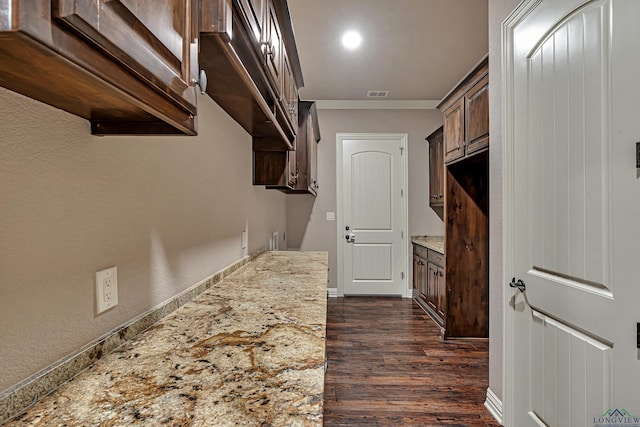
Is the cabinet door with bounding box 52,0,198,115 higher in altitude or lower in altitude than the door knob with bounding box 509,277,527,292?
higher

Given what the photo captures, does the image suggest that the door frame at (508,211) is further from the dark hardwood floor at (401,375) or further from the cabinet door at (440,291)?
the cabinet door at (440,291)

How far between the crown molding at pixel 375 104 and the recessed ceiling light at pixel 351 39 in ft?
5.09

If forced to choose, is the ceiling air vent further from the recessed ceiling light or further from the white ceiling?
the recessed ceiling light

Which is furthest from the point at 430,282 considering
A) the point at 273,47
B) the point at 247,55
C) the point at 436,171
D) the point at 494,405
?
the point at 247,55

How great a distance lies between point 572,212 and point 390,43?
→ 7.60 ft

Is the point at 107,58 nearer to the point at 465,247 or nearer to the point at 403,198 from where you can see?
the point at 465,247

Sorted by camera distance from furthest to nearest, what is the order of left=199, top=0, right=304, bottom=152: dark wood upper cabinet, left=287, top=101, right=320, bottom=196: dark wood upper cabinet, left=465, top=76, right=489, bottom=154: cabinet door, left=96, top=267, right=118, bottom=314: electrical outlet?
left=287, top=101, right=320, bottom=196: dark wood upper cabinet
left=465, top=76, right=489, bottom=154: cabinet door
left=96, top=267, right=118, bottom=314: electrical outlet
left=199, top=0, right=304, bottom=152: dark wood upper cabinet

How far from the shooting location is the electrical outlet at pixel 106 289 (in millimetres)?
889

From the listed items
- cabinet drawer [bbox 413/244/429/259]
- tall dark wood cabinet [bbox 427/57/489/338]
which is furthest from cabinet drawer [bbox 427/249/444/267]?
tall dark wood cabinet [bbox 427/57/489/338]

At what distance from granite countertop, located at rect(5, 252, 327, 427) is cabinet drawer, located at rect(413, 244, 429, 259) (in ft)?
10.2

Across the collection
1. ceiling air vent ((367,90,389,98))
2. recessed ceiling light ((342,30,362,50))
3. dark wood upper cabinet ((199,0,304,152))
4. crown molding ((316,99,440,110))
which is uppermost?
recessed ceiling light ((342,30,362,50))

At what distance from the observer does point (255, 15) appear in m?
1.05

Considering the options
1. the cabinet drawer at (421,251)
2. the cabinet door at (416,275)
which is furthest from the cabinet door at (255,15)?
the cabinet door at (416,275)

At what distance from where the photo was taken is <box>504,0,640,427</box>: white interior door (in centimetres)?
115
